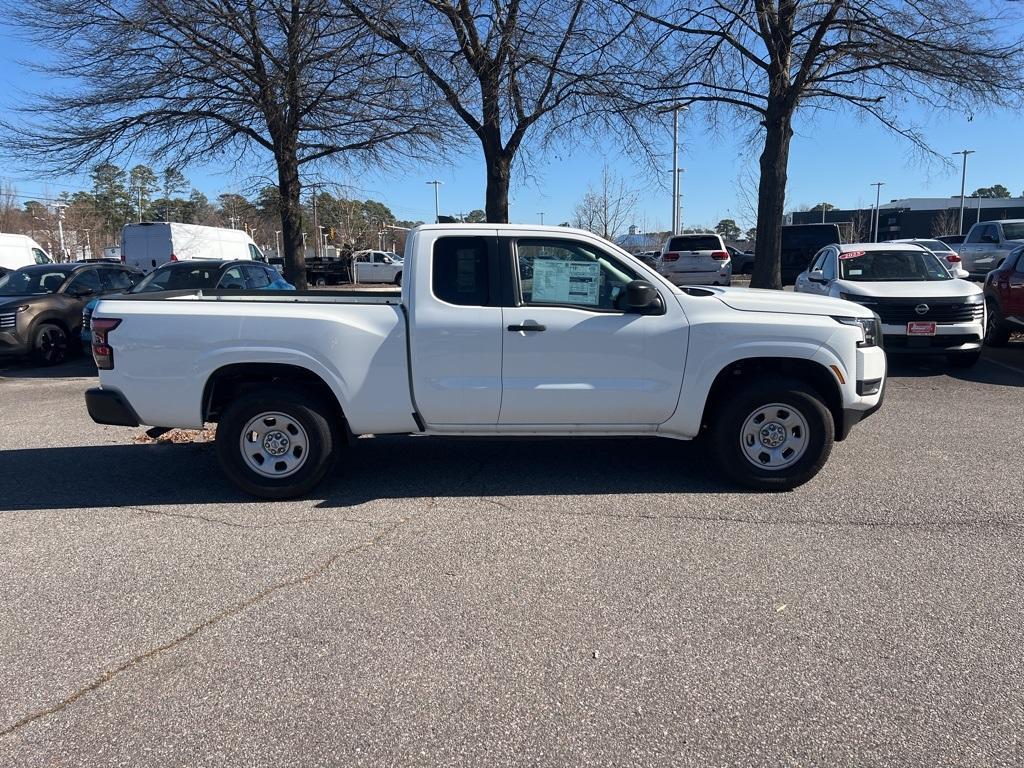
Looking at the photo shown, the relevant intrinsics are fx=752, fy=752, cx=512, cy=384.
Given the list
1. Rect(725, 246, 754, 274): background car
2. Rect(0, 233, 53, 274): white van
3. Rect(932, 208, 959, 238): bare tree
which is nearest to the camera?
Rect(0, 233, 53, 274): white van

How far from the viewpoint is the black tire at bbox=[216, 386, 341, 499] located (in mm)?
5273

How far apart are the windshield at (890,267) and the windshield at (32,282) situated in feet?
41.6

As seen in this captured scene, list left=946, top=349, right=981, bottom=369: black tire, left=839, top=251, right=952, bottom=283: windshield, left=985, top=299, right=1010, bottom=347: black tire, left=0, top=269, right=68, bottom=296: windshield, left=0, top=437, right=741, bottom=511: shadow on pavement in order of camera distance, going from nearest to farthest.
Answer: left=0, top=437, right=741, bottom=511: shadow on pavement, left=946, top=349, right=981, bottom=369: black tire, left=839, top=251, right=952, bottom=283: windshield, left=985, top=299, right=1010, bottom=347: black tire, left=0, top=269, right=68, bottom=296: windshield

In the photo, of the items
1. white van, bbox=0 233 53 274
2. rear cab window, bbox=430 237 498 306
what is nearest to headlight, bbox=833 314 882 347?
rear cab window, bbox=430 237 498 306

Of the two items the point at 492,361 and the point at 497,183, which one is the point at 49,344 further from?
the point at 492,361

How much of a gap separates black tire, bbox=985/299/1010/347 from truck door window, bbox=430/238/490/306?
941cm

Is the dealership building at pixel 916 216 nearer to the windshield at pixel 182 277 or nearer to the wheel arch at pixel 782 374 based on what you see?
the windshield at pixel 182 277

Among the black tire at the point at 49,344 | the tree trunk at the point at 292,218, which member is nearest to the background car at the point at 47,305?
the black tire at the point at 49,344

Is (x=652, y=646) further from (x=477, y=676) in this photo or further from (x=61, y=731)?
(x=61, y=731)

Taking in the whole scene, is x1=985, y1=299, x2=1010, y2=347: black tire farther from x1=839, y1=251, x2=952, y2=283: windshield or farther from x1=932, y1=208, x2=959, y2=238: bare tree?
x1=932, y1=208, x2=959, y2=238: bare tree

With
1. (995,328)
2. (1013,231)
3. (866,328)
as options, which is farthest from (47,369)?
(1013,231)

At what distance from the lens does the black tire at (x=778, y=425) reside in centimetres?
531

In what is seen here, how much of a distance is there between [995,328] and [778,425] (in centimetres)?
829

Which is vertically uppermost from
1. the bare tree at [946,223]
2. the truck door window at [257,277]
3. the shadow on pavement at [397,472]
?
the bare tree at [946,223]
